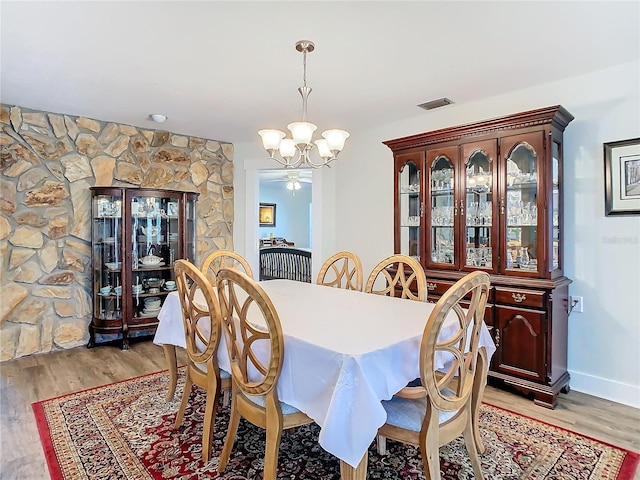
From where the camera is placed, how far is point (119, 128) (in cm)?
417

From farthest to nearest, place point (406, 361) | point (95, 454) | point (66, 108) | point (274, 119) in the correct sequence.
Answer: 1. point (274, 119)
2. point (66, 108)
3. point (95, 454)
4. point (406, 361)

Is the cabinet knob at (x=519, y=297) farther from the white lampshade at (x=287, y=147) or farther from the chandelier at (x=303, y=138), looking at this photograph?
the white lampshade at (x=287, y=147)

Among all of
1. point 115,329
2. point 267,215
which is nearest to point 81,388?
point 115,329

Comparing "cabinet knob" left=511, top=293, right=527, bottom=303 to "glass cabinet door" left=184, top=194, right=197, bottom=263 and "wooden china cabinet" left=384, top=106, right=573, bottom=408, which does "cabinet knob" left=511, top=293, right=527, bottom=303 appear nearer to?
"wooden china cabinet" left=384, top=106, right=573, bottom=408

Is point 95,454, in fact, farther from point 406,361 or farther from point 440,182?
point 440,182

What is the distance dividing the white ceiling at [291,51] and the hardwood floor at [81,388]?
7.45ft

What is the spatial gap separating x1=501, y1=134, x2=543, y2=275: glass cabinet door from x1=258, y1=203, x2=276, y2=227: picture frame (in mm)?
8112

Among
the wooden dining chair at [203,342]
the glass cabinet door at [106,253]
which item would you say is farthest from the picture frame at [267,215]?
the wooden dining chair at [203,342]

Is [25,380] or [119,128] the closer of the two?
[25,380]

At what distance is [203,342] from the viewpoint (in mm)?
2141

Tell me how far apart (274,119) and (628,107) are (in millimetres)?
2850

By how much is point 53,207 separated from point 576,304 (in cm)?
463

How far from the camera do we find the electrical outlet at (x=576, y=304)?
9.61 ft

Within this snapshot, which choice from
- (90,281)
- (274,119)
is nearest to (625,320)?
(274,119)
